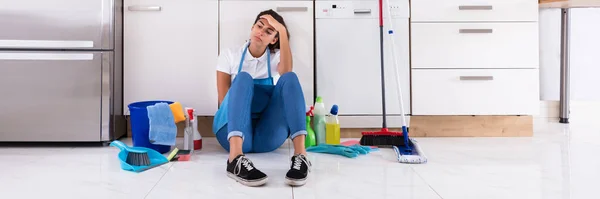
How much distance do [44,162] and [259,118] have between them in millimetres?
860

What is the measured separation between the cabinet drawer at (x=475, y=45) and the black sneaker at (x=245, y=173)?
130 cm

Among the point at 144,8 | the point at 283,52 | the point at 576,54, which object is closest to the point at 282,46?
the point at 283,52

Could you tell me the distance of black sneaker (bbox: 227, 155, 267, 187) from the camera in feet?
4.31

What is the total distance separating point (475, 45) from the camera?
2316mm

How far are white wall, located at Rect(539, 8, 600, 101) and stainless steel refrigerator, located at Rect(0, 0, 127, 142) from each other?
8.97 feet

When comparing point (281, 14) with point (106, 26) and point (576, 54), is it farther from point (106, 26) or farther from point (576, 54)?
point (576, 54)

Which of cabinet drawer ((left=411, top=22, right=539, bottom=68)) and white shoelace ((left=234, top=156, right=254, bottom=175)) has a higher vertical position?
cabinet drawer ((left=411, top=22, right=539, bottom=68))

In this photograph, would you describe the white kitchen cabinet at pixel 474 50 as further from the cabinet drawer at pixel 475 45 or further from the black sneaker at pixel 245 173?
the black sneaker at pixel 245 173

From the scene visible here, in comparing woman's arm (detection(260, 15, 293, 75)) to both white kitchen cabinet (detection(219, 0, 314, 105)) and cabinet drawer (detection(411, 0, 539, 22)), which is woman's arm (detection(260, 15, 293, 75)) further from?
cabinet drawer (detection(411, 0, 539, 22))

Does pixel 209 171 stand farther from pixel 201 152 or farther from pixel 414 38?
pixel 414 38

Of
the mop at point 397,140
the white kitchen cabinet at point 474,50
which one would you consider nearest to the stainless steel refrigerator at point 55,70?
the mop at point 397,140

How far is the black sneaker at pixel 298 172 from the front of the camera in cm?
132

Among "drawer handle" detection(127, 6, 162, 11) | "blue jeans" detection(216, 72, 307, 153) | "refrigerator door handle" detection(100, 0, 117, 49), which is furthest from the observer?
"drawer handle" detection(127, 6, 162, 11)

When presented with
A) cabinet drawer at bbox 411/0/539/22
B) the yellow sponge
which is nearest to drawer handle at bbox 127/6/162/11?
the yellow sponge
